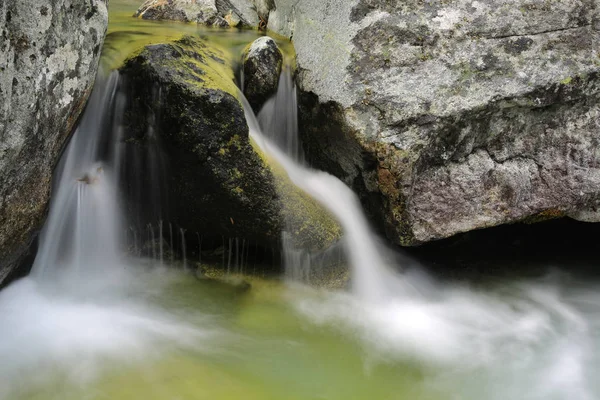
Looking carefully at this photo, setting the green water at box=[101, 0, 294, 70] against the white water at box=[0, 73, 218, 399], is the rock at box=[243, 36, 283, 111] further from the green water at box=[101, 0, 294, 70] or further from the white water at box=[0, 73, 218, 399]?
the white water at box=[0, 73, 218, 399]

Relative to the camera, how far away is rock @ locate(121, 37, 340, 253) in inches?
138

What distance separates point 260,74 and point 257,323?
87.1 inches

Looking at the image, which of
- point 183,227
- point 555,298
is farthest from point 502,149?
point 183,227

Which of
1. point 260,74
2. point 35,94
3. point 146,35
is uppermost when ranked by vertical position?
point 146,35

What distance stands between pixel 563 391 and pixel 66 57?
380 cm

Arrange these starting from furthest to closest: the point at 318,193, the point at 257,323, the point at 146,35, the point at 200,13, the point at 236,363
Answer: the point at 200,13 < the point at 146,35 < the point at 318,193 < the point at 257,323 < the point at 236,363

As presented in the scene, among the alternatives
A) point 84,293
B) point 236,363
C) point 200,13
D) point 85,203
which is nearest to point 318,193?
point 236,363

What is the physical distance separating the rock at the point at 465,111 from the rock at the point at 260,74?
1.95 feet

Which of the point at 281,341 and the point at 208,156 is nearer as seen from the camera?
the point at 281,341

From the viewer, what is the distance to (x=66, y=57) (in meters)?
3.17

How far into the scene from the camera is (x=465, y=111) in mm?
3680

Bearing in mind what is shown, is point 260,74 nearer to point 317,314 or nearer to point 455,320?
point 317,314

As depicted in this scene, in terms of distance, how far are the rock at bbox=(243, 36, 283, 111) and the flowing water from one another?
0.23 metres

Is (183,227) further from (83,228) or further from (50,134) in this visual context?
(50,134)
